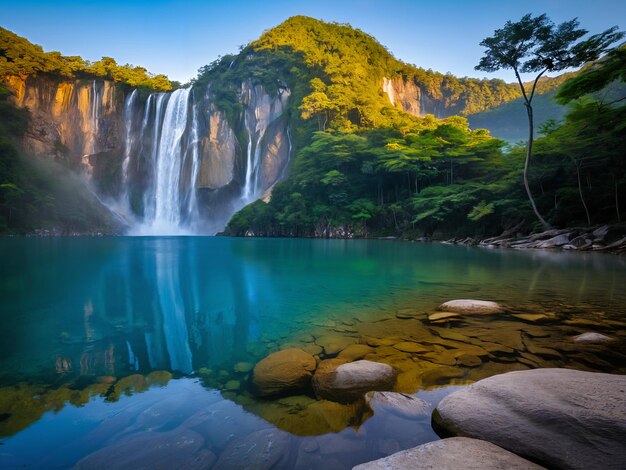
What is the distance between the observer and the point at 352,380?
9.30ft

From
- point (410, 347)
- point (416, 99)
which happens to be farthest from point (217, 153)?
point (410, 347)

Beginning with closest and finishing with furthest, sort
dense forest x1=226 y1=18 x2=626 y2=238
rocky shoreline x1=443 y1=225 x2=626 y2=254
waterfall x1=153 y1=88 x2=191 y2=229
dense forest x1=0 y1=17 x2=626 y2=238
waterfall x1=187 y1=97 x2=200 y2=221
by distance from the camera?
1. rocky shoreline x1=443 y1=225 x2=626 y2=254
2. dense forest x1=226 y1=18 x2=626 y2=238
3. dense forest x1=0 y1=17 x2=626 y2=238
4. waterfall x1=153 y1=88 x2=191 y2=229
5. waterfall x1=187 y1=97 x2=200 y2=221

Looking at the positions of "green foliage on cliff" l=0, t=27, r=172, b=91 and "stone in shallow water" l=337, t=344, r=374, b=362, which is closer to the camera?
"stone in shallow water" l=337, t=344, r=374, b=362

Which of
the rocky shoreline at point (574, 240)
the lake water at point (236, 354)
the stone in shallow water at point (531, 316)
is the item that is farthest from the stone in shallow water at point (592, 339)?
the rocky shoreline at point (574, 240)

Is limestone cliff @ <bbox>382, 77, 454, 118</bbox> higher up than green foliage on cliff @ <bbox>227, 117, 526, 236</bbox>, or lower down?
higher up

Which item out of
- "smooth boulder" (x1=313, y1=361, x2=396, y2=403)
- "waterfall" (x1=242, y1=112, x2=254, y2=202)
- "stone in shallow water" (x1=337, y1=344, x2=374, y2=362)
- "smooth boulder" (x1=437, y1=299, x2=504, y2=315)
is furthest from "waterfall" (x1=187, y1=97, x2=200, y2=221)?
"smooth boulder" (x1=313, y1=361, x2=396, y2=403)

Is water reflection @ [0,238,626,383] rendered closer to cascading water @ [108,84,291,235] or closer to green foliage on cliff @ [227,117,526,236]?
green foliage on cliff @ [227,117,526,236]

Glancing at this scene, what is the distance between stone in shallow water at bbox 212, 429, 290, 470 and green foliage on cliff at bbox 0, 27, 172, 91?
173ft

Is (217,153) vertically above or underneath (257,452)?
above

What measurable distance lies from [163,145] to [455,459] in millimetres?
47176

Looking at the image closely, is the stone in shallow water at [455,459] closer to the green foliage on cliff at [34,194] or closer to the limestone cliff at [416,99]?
the green foliage on cliff at [34,194]

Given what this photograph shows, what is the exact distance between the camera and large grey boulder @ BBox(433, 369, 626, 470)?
164 cm

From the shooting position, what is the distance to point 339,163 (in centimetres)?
3256

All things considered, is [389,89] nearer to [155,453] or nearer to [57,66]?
[57,66]
